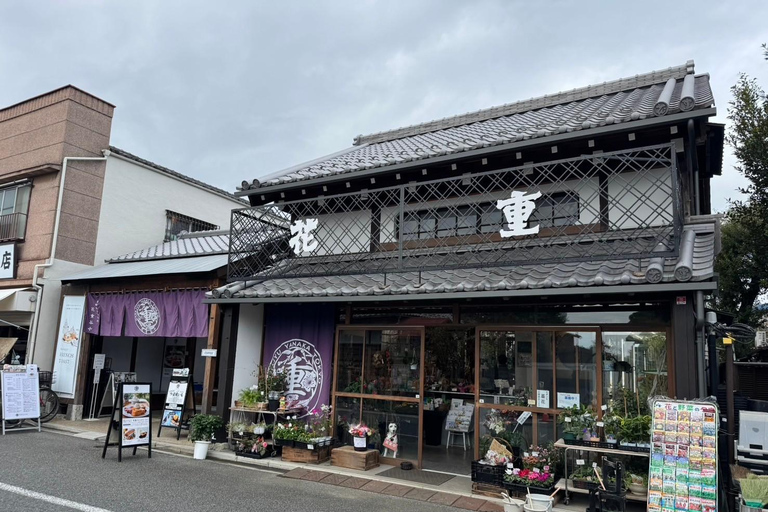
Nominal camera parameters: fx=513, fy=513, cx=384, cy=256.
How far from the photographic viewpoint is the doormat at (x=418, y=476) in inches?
303

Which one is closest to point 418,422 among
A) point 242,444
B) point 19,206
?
point 242,444

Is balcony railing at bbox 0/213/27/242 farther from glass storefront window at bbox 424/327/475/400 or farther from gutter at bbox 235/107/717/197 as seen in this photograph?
glass storefront window at bbox 424/327/475/400

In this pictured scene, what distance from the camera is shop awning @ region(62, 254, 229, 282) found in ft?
35.8

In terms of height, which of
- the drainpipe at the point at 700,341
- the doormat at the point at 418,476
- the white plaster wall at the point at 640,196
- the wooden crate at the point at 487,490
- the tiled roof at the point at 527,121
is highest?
the tiled roof at the point at 527,121

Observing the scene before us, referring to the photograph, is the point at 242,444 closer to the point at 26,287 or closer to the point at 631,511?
the point at 631,511

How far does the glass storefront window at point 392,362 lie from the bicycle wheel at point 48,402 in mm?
8457

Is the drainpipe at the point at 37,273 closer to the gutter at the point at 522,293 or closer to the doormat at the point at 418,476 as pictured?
the gutter at the point at 522,293

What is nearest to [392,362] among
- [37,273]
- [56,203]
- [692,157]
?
[692,157]

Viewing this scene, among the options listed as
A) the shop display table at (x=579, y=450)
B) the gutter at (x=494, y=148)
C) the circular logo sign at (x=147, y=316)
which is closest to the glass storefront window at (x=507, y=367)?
the shop display table at (x=579, y=450)

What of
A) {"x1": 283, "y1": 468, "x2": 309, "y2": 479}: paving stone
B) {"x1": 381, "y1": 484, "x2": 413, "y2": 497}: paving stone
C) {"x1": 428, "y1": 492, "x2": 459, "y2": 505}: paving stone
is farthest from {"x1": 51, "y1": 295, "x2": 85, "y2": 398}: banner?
{"x1": 428, "y1": 492, "x2": 459, "y2": 505}: paving stone

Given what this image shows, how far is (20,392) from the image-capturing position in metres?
11.1

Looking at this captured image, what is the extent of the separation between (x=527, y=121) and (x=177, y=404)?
31.1 ft

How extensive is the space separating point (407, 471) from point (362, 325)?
252 cm

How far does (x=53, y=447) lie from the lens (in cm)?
951
